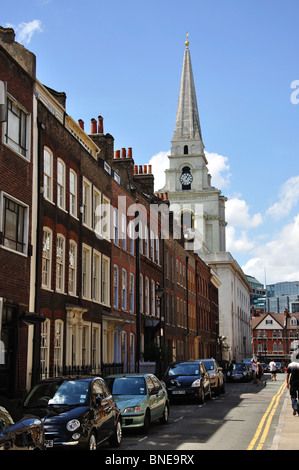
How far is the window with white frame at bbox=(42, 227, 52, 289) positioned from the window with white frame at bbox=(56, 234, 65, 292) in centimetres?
87

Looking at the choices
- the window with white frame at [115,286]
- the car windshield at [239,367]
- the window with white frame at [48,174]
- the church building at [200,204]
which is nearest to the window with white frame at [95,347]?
the window with white frame at [115,286]

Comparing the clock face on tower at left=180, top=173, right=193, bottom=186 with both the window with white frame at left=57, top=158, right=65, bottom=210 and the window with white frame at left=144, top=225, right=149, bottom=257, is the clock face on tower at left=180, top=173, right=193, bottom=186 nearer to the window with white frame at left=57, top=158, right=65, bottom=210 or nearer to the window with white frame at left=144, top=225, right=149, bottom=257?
the window with white frame at left=144, top=225, right=149, bottom=257

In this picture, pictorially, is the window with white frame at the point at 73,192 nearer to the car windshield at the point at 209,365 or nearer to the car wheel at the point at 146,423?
the car wheel at the point at 146,423

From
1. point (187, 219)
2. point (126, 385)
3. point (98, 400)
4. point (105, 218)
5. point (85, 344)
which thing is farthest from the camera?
point (187, 219)

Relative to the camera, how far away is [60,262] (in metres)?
23.4

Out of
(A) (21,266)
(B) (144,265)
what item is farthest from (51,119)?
(B) (144,265)

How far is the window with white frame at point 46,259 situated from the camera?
71.6ft

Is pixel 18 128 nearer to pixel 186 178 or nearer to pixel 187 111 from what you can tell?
pixel 186 178

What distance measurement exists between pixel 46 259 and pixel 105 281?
25.9ft

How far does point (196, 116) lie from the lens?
4434 inches

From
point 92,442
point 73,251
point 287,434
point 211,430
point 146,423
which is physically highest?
point 73,251

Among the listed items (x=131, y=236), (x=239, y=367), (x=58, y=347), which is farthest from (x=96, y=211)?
(x=239, y=367)

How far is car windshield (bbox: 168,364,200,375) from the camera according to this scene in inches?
1027

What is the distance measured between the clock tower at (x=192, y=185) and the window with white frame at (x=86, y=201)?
72.2 meters
